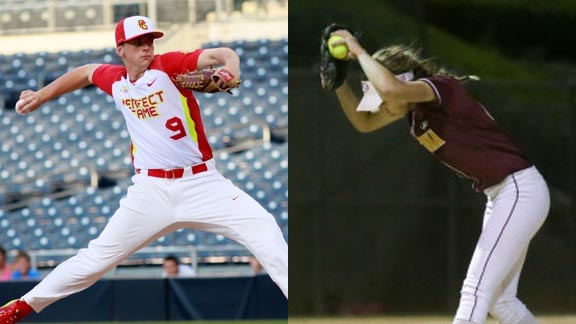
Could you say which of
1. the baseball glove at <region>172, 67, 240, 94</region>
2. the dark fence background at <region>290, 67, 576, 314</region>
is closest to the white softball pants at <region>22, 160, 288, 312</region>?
the baseball glove at <region>172, 67, 240, 94</region>

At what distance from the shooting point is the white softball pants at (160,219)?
16.9 feet

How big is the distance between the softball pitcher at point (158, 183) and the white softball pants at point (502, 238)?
1.00 meters

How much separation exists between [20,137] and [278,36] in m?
3.58

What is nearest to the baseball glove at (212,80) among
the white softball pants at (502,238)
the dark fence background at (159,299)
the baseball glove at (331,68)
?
the baseball glove at (331,68)

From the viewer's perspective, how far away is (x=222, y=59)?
5070mm

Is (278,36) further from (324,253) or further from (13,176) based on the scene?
(324,253)

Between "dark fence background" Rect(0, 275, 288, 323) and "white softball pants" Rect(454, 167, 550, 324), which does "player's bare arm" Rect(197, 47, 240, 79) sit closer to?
"white softball pants" Rect(454, 167, 550, 324)

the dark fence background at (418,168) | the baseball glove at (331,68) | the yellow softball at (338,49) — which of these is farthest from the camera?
the dark fence background at (418,168)

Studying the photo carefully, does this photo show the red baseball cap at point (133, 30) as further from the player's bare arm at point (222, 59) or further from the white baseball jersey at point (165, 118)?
the player's bare arm at point (222, 59)

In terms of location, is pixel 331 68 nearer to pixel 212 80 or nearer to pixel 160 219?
pixel 212 80

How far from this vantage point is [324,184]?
7055mm

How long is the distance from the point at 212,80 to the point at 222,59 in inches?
6.1

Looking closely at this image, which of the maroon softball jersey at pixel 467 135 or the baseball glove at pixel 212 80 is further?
the baseball glove at pixel 212 80

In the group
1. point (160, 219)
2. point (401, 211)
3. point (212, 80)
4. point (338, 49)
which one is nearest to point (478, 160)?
point (338, 49)
